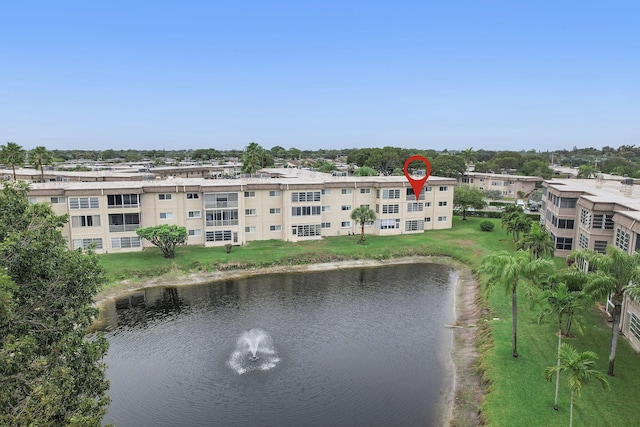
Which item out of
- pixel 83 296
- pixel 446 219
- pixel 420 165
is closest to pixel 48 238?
pixel 83 296

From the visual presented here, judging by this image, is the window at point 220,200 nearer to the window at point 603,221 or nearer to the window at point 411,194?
the window at point 411,194

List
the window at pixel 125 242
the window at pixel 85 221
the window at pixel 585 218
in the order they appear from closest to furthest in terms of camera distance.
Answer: the window at pixel 585 218
the window at pixel 85 221
the window at pixel 125 242

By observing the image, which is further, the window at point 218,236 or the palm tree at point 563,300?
the window at point 218,236

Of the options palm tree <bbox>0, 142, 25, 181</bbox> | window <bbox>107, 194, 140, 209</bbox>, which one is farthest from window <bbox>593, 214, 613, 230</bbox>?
palm tree <bbox>0, 142, 25, 181</bbox>

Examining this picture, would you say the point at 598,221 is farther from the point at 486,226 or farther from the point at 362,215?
the point at 362,215

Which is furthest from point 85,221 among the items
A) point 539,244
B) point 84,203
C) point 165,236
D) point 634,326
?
point 634,326

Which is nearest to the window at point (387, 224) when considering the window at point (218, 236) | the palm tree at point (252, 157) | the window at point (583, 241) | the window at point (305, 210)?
the window at point (305, 210)

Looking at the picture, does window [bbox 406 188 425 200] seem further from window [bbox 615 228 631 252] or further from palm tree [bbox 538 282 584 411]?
palm tree [bbox 538 282 584 411]
